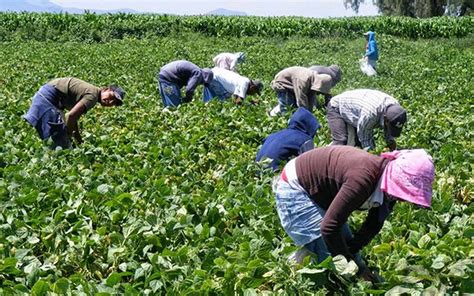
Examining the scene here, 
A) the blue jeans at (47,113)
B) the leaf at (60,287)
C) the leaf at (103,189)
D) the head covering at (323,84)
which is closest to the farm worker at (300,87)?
the head covering at (323,84)

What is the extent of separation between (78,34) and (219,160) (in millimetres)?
20622

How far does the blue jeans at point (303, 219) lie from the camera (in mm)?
3250

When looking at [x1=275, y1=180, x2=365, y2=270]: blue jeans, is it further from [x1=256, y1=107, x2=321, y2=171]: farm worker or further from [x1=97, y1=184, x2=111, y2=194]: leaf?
[x1=256, y1=107, x2=321, y2=171]: farm worker

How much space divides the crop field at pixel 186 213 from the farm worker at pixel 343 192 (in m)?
0.17

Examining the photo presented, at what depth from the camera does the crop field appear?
308cm

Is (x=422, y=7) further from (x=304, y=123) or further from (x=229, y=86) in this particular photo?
(x=304, y=123)

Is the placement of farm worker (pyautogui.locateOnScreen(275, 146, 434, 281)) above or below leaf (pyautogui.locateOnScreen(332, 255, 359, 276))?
above

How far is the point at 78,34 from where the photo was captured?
25094 mm

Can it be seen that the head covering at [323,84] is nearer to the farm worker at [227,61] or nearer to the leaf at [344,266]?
the farm worker at [227,61]

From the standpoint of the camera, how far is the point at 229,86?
8.89 metres

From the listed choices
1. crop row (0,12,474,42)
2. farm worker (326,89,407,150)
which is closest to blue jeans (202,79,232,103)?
farm worker (326,89,407,150)

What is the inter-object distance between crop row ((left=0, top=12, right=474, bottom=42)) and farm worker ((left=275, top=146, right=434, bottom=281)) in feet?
73.6

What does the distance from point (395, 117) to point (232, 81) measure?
12.4 ft

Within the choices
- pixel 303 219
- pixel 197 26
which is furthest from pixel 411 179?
pixel 197 26
